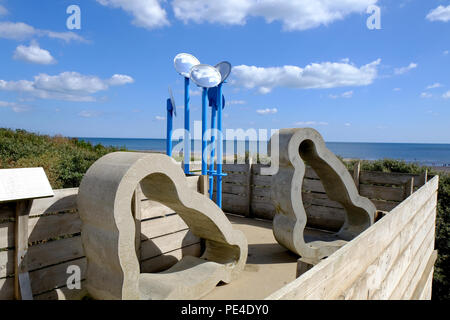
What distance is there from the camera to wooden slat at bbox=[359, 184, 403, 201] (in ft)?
20.4

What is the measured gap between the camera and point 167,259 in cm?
439

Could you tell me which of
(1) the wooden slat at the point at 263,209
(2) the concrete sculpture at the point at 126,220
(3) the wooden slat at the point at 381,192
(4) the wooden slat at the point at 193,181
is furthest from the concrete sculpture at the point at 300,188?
(1) the wooden slat at the point at 263,209

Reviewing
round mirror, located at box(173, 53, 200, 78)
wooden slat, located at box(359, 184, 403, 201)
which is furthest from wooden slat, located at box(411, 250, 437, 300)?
round mirror, located at box(173, 53, 200, 78)

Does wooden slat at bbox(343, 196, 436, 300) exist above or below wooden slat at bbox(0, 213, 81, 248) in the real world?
below

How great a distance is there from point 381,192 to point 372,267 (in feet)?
15.4

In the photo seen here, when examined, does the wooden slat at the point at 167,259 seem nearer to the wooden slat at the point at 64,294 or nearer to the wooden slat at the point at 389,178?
the wooden slat at the point at 64,294

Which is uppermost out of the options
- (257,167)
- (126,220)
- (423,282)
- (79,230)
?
(257,167)

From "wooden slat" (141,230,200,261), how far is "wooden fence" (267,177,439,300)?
107 inches

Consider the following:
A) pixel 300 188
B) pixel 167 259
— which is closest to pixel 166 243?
pixel 167 259

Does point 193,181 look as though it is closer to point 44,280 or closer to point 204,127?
point 44,280

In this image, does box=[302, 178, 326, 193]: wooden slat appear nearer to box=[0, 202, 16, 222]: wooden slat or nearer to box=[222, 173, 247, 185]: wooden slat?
box=[222, 173, 247, 185]: wooden slat

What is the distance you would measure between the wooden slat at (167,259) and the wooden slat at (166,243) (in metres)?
0.05

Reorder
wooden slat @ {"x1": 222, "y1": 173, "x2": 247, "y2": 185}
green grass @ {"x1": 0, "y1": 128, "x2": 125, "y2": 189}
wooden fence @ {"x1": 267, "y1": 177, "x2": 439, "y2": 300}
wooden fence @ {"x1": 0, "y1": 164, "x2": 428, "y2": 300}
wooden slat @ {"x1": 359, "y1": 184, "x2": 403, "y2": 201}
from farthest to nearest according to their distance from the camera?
1. wooden slat @ {"x1": 222, "y1": 173, "x2": 247, "y2": 185}
2. green grass @ {"x1": 0, "y1": 128, "x2": 125, "y2": 189}
3. wooden slat @ {"x1": 359, "y1": 184, "x2": 403, "y2": 201}
4. wooden fence @ {"x1": 0, "y1": 164, "x2": 428, "y2": 300}
5. wooden fence @ {"x1": 267, "y1": 177, "x2": 439, "y2": 300}

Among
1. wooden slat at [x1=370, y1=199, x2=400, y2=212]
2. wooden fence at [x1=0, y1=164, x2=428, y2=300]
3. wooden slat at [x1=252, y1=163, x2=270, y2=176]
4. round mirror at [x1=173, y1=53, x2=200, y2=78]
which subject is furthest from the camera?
round mirror at [x1=173, y1=53, x2=200, y2=78]
